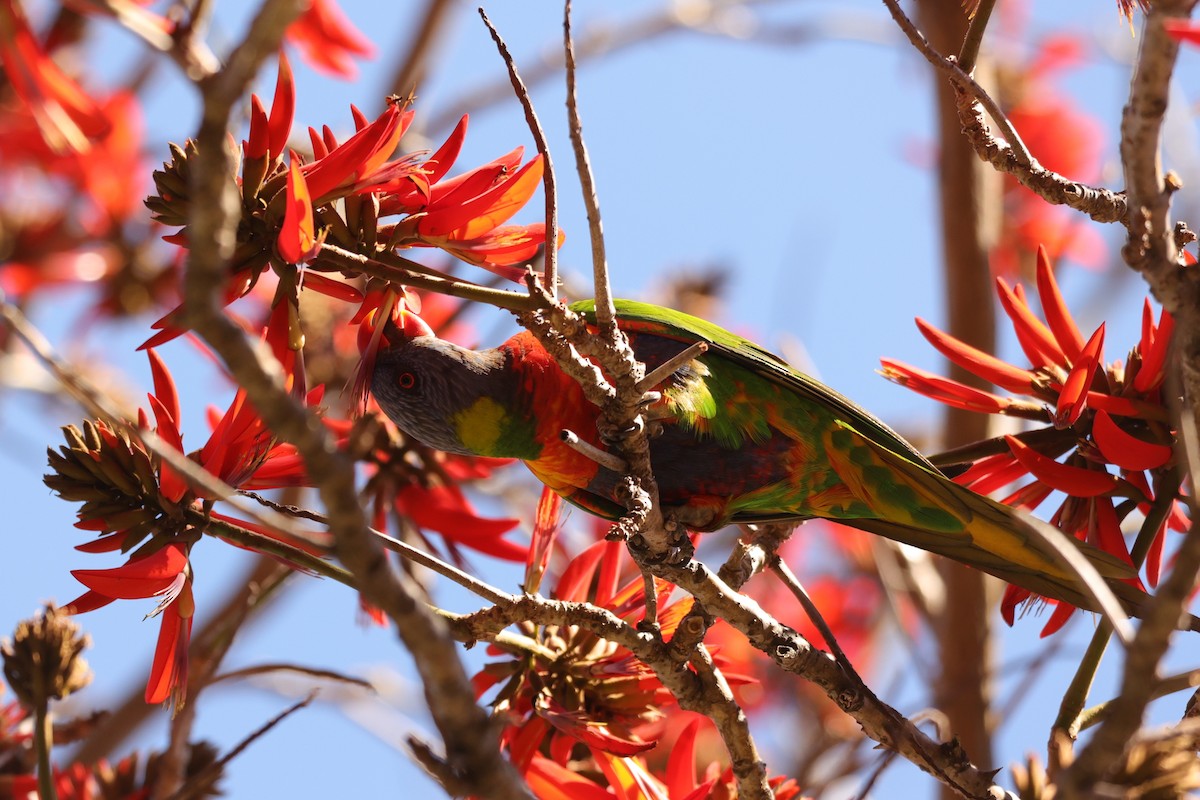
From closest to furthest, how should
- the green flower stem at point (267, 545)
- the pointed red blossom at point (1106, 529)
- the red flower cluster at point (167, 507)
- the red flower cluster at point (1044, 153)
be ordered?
1. the green flower stem at point (267, 545)
2. the red flower cluster at point (167, 507)
3. the pointed red blossom at point (1106, 529)
4. the red flower cluster at point (1044, 153)

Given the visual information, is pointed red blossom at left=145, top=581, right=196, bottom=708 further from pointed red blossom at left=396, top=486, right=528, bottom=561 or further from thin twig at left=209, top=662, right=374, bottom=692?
pointed red blossom at left=396, top=486, right=528, bottom=561

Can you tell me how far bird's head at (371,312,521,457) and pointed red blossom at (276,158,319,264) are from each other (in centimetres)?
47

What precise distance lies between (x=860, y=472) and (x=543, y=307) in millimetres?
879

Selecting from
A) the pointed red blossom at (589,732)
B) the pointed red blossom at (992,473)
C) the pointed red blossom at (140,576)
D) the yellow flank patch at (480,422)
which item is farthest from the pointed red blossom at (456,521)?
the pointed red blossom at (992,473)

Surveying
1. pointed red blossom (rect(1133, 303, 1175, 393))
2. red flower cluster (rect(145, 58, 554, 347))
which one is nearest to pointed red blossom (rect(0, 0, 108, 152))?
red flower cluster (rect(145, 58, 554, 347))

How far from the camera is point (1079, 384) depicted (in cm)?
157

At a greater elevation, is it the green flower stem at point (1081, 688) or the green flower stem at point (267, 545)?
the green flower stem at point (267, 545)

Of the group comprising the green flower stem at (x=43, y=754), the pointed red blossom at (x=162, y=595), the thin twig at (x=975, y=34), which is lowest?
the green flower stem at (x=43, y=754)

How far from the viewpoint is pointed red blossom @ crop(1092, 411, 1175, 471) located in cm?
154

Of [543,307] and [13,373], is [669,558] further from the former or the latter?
[13,373]

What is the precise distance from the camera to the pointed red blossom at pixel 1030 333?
178 centimetres

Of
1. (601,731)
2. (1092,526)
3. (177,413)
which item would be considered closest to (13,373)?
(177,413)

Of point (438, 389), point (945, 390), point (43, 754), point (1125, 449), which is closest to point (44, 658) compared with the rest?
point (43, 754)

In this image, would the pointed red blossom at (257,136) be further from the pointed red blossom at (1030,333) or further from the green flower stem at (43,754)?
the pointed red blossom at (1030,333)
